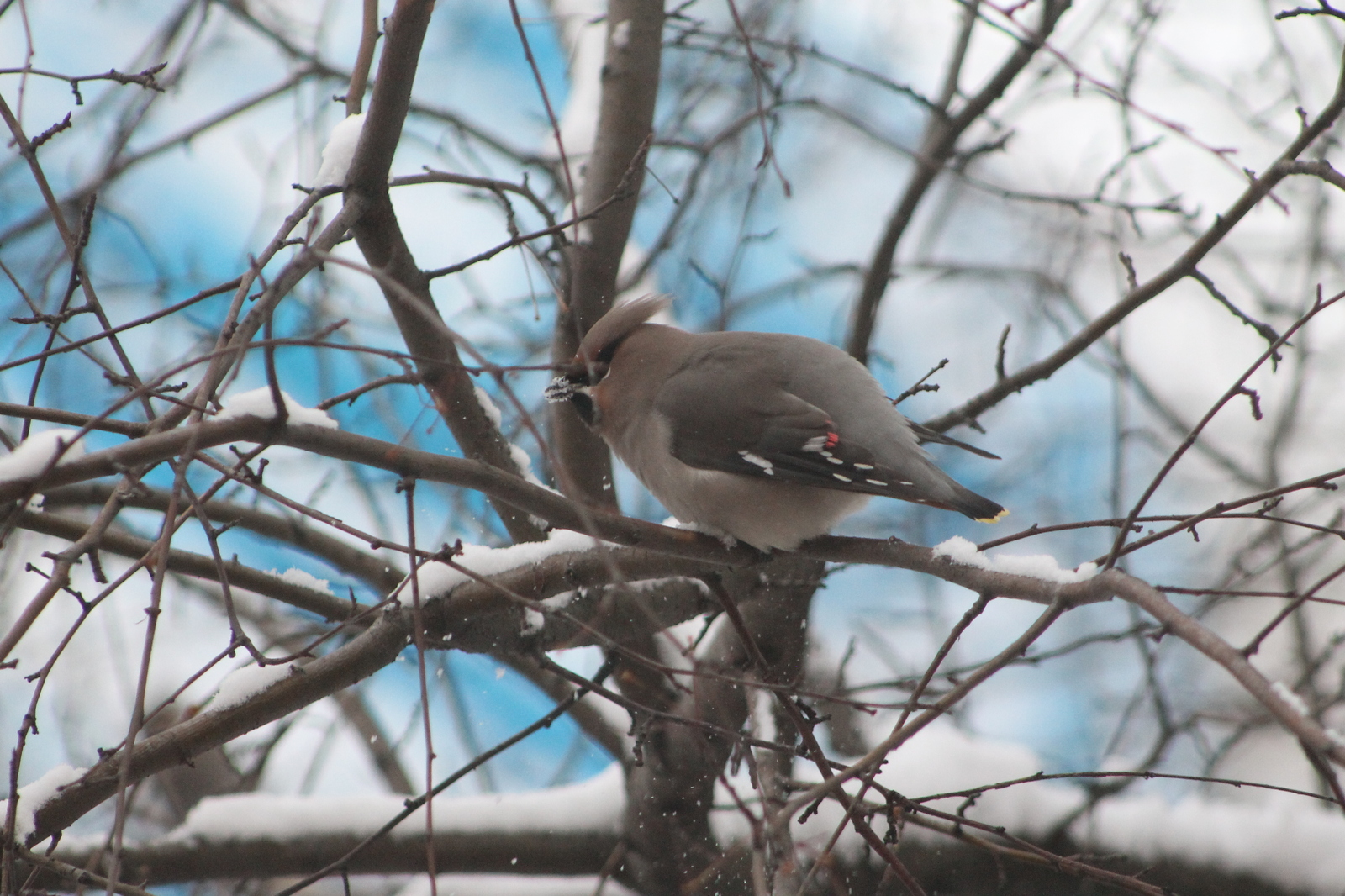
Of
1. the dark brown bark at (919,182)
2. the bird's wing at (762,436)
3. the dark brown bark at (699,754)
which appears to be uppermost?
the dark brown bark at (919,182)

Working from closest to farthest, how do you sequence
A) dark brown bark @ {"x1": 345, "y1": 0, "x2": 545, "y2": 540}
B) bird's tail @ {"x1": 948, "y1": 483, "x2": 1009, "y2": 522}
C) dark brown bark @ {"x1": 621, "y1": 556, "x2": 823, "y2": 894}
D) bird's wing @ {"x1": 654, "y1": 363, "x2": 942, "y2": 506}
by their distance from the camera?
dark brown bark @ {"x1": 345, "y1": 0, "x2": 545, "y2": 540}
bird's tail @ {"x1": 948, "y1": 483, "x2": 1009, "y2": 522}
bird's wing @ {"x1": 654, "y1": 363, "x2": 942, "y2": 506}
dark brown bark @ {"x1": 621, "y1": 556, "x2": 823, "y2": 894}

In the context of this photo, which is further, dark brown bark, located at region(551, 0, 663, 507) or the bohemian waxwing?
dark brown bark, located at region(551, 0, 663, 507)

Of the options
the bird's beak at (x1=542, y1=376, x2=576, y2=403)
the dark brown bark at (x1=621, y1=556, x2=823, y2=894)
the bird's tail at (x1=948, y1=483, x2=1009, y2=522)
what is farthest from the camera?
the dark brown bark at (x1=621, y1=556, x2=823, y2=894)

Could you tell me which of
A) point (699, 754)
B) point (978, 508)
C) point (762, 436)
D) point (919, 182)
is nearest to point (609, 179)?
point (919, 182)

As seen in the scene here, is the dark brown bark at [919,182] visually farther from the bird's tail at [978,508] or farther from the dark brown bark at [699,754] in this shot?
the bird's tail at [978,508]

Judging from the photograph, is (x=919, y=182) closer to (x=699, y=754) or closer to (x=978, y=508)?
(x=978, y=508)

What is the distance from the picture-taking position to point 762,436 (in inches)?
138

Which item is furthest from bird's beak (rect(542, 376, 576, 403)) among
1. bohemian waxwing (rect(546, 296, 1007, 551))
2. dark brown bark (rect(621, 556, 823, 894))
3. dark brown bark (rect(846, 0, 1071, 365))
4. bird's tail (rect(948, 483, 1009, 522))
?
bird's tail (rect(948, 483, 1009, 522))

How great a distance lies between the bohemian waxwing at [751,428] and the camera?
332 centimetres

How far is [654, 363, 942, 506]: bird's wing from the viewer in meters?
3.27

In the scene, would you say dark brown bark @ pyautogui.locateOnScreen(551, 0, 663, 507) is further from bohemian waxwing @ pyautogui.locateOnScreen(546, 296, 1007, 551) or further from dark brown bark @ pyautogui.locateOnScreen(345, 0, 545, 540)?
dark brown bark @ pyautogui.locateOnScreen(345, 0, 545, 540)

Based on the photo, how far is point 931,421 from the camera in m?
4.02

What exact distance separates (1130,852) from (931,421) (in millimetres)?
1738

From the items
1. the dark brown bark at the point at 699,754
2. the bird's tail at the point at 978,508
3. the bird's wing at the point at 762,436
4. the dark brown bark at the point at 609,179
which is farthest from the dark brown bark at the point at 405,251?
the bird's tail at the point at 978,508
